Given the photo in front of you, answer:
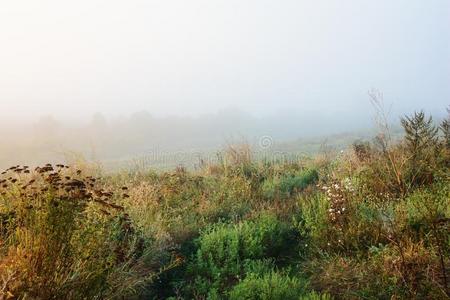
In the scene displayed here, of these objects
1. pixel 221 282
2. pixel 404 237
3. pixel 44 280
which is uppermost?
pixel 44 280

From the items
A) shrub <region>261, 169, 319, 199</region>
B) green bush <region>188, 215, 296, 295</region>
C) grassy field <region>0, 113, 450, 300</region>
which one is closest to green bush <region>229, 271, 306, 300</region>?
grassy field <region>0, 113, 450, 300</region>

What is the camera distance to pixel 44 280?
4344 millimetres

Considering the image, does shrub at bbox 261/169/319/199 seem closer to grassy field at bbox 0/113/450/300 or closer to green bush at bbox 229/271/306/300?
grassy field at bbox 0/113/450/300

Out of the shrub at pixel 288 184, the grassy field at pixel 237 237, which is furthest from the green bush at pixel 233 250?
the shrub at pixel 288 184

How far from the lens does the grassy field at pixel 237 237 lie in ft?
15.0

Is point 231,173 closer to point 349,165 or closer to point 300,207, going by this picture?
point 349,165

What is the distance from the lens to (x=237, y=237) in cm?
758

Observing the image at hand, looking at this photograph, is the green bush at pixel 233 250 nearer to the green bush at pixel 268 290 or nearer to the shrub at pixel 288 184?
the green bush at pixel 268 290

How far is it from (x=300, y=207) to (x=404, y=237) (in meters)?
3.04

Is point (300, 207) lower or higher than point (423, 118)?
lower

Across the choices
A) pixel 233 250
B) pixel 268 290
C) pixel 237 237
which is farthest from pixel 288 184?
pixel 268 290

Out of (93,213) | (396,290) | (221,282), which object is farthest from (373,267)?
(93,213)

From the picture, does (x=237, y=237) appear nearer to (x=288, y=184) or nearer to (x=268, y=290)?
(x=268, y=290)

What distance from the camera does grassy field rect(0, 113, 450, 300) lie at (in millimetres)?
4578
